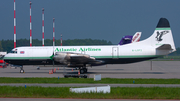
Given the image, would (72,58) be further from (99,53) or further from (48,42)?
(48,42)

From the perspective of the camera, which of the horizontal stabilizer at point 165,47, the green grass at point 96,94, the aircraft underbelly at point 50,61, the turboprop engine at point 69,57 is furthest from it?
the aircraft underbelly at point 50,61

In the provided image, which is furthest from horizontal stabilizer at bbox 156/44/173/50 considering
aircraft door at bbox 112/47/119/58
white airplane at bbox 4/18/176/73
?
aircraft door at bbox 112/47/119/58

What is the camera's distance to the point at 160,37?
98.6ft

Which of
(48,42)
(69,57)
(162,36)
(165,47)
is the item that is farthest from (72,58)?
(48,42)

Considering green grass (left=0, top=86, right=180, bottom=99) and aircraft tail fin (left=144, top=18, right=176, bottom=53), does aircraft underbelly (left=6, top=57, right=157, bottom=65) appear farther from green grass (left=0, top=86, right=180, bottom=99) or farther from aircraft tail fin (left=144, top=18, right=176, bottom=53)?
green grass (left=0, top=86, right=180, bottom=99)

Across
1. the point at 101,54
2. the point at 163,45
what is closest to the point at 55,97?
the point at 101,54

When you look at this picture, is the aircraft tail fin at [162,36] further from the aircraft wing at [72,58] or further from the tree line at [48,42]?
the tree line at [48,42]

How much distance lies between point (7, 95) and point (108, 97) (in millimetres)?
6133

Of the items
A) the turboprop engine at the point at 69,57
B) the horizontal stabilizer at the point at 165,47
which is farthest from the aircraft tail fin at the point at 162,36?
the turboprop engine at the point at 69,57

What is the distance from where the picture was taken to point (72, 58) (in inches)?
1113

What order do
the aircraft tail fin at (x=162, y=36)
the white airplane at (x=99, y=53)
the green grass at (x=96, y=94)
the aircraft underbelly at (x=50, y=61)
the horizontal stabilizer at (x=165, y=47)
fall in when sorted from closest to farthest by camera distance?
the green grass at (x=96, y=94) → the horizontal stabilizer at (x=165, y=47) → the white airplane at (x=99, y=53) → the aircraft underbelly at (x=50, y=61) → the aircraft tail fin at (x=162, y=36)

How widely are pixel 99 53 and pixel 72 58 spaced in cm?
398

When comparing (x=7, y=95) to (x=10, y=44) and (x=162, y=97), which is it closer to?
(x=162, y=97)

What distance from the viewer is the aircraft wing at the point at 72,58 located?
2805 centimetres
